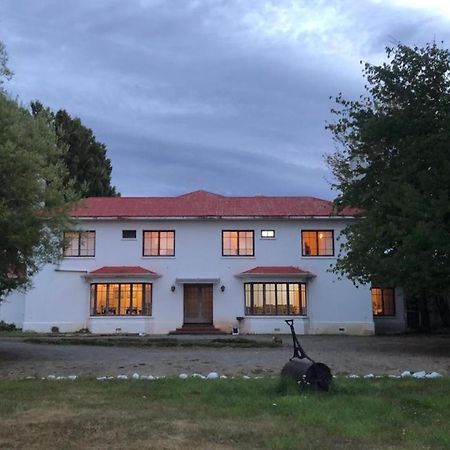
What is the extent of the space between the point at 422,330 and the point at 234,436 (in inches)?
1072

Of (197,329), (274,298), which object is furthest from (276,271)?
(197,329)

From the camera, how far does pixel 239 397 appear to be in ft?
31.8

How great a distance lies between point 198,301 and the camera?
3170 centimetres

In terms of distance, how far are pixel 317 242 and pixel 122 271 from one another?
10.2 m

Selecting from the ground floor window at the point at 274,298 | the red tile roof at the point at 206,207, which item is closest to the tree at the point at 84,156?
the red tile roof at the point at 206,207

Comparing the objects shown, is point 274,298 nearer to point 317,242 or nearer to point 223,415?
point 317,242

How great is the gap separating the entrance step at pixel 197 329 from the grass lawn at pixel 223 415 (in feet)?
62.8

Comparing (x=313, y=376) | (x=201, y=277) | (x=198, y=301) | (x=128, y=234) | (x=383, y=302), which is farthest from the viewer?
(x=383, y=302)

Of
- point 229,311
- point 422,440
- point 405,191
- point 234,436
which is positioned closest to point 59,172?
point 405,191

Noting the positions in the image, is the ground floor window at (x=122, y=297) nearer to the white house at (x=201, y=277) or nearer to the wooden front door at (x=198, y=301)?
the white house at (x=201, y=277)

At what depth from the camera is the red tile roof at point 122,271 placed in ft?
101

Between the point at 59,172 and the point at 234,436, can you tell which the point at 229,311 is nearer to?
the point at 59,172

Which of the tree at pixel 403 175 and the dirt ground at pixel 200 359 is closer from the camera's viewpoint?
the dirt ground at pixel 200 359

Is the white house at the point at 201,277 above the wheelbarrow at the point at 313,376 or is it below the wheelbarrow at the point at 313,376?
above
